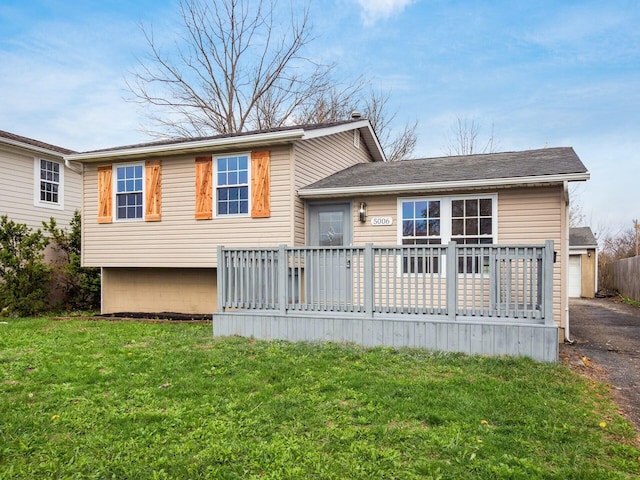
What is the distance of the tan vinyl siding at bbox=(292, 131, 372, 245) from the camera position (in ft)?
29.7

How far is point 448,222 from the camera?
26.7ft

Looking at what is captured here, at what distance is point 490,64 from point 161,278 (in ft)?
43.4

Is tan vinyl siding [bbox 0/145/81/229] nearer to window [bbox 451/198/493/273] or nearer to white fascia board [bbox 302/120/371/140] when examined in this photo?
white fascia board [bbox 302/120/371/140]

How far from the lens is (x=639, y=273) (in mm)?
15008

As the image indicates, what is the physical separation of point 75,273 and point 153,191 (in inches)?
145

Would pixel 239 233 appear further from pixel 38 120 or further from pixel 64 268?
pixel 38 120

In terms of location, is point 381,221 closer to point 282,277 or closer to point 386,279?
point 386,279

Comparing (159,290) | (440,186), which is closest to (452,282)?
(440,186)

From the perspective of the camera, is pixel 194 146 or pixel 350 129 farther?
pixel 350 129

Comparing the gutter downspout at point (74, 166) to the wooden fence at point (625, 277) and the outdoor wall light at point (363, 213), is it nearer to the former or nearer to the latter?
the outdoor wall light at point (363, 213)

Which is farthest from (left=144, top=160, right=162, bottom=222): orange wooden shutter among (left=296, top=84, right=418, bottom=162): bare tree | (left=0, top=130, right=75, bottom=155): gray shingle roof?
(left=296, top=84, right=418, bottom=162): bare tree

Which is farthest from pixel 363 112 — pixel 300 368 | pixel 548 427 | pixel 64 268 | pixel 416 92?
pixel 548 427

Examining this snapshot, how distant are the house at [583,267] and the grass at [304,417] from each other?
15.5 meters

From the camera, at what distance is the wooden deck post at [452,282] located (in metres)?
6.04
